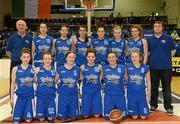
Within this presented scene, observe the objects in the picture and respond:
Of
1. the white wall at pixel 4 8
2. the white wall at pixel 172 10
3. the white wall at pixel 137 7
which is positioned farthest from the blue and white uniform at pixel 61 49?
the white wall at pixel 137 7

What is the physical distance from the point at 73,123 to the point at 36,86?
911mm

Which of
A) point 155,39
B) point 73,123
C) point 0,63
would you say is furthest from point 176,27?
point 73,123

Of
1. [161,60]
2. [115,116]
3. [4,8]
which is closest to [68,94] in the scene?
[115,116]

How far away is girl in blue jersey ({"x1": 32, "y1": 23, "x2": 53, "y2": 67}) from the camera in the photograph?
6559 mm

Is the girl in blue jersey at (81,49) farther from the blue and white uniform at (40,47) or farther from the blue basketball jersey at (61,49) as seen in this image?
the blue and white uniform at (40,47)

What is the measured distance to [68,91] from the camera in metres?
5.94

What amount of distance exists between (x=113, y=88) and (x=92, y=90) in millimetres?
365

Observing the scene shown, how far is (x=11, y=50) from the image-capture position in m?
6.41

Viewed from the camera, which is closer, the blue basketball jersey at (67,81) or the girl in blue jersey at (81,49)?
the blue basketball jersey at (67,81)

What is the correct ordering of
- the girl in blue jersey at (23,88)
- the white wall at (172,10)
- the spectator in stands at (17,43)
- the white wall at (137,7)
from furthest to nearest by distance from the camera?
the white wall at (137,7) → the white wall at (172,10) → the spectator in stands at (17,43) → the girl in blue jersey at (23,88)

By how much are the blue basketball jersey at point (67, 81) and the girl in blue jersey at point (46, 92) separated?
12cm

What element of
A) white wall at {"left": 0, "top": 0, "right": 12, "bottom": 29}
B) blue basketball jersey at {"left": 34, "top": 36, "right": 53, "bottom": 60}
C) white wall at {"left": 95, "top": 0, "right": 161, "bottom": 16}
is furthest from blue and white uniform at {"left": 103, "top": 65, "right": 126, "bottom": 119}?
white wall at {"left": 95, "top": 0, "right": 161, "bottom": 16}

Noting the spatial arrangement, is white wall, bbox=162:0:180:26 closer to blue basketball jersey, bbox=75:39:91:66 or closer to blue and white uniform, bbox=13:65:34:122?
blue basketball jersey, bbox=75:39:91:66

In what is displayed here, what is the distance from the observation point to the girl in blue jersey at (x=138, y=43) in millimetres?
6441
